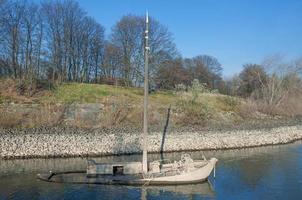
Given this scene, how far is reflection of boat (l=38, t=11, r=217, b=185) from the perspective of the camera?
29.4 m

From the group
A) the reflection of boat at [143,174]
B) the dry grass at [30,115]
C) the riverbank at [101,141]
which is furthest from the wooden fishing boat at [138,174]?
the dry grass at [30,115]

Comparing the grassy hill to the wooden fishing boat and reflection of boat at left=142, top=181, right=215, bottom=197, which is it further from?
reflection of boat at left=142, top=181, right=215, bottom=197

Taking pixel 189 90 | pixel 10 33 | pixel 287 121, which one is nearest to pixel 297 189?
pixel 189 90

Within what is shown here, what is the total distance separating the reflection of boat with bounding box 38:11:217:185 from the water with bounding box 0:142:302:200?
2.05 ft

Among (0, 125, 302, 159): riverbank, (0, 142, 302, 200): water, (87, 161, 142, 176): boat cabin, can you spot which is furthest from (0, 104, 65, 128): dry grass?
(87, 161, 142, 176): boat cabin

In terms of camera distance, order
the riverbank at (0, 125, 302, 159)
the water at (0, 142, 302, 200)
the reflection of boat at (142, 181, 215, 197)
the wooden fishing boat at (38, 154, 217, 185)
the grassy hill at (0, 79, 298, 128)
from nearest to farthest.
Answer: the water at (0, 142, 302, 200), the reflection of boat at (142, 181, 215, 197), the wooden fishing boat at (38, 154, 217, 185), the riverbank at (0, 125, 302, 159), the grassy hill at (0, 79, 298, 128)

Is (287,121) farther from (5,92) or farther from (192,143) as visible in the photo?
(5,92)

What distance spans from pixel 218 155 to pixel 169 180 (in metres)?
13.2

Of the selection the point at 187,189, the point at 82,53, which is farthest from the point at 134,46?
the point at 187,189

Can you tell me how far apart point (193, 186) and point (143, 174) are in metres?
3.37

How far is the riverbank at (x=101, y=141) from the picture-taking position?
3953 centimetres

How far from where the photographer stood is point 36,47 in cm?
6981

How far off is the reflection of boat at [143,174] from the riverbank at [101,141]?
31.2 ft

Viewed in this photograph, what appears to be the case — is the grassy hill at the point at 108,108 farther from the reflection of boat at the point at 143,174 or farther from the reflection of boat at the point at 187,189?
the reflection of boat at the point at 187,189
